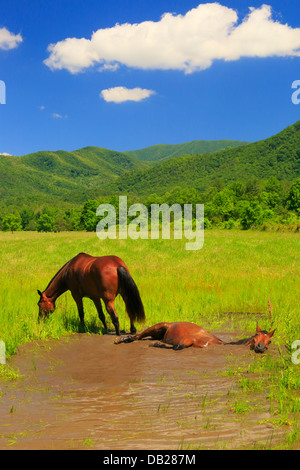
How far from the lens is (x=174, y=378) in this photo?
6023 millimetres

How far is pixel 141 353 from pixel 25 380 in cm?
230

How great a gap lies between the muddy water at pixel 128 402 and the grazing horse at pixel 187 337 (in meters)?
0.21

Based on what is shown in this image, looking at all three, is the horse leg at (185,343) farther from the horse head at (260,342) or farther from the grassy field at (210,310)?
the grassy field at (210,310)

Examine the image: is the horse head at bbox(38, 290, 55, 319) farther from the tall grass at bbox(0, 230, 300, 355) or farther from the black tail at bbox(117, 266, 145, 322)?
the black tail at bbox(117, 266, 145, 322)

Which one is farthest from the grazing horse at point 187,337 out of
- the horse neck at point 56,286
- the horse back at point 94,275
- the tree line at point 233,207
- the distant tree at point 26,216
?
the distant tree at point 26,216

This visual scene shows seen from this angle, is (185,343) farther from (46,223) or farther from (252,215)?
(46,223)

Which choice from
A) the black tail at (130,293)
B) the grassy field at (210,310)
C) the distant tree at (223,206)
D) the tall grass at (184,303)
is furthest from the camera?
the distant tree at (223,206)

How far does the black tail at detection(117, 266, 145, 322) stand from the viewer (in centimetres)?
859

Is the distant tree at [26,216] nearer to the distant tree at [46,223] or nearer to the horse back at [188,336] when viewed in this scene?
the distant tree at [46,223]

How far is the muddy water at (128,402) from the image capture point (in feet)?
13.1

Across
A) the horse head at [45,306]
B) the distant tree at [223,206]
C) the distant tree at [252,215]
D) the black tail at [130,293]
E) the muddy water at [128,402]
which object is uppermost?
the distant tree at [223,206]

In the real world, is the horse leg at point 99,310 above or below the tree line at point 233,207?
below

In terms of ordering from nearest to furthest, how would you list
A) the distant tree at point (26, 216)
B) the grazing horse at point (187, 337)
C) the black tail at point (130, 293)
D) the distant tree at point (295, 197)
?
the grazing horse at point (187, 337) < the black tail at point (130, 293) < the distant tree at point (295, 197) < the distant tree at point (26, 216)

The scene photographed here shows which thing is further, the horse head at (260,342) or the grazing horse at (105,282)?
the grazing horse at (105,282)
